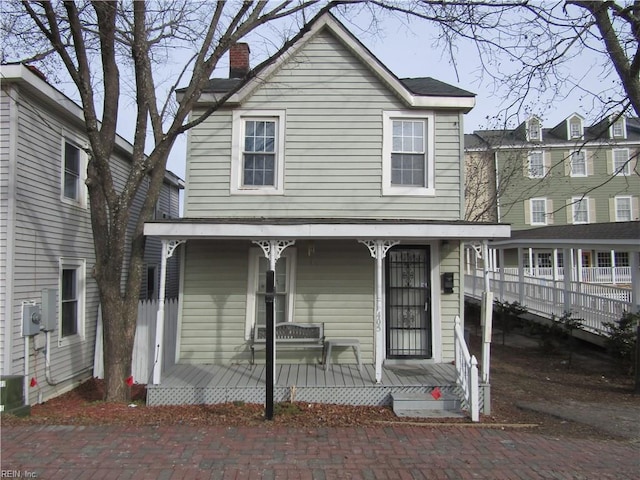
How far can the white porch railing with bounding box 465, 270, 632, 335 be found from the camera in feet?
38.1

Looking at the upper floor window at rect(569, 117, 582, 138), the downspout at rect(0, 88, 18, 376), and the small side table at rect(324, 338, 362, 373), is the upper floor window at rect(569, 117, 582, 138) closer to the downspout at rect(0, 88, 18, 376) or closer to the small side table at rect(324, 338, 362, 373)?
the small side table at rect(324, 338, 362, 373)

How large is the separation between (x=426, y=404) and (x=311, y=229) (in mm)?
3053

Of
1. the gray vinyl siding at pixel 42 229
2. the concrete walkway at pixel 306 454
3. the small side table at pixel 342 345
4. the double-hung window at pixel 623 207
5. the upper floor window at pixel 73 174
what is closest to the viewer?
the concrete walkway at pixel 306 454

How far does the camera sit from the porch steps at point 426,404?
6.68 meters

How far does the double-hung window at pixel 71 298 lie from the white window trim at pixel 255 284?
3397mm

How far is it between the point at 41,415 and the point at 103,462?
2.53m

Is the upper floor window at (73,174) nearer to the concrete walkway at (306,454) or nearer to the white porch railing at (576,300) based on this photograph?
the concrete walkway at (306,454)

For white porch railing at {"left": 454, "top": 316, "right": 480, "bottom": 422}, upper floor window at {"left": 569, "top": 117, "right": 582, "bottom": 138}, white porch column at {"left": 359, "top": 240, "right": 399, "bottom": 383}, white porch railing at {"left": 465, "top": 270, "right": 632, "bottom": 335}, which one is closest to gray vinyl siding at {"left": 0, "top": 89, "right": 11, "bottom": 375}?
white porch column at {"left": 359, "top": 240, "right": 399, "bottom": 383}

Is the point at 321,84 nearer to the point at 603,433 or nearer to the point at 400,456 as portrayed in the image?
the point at 400,456

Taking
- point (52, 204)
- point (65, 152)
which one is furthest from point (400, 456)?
point (65, 152)


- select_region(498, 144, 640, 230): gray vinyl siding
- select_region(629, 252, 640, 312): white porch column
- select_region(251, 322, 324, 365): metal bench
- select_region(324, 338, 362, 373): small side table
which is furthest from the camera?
select_region(498, 144, 640, 230): gray vinyl siding

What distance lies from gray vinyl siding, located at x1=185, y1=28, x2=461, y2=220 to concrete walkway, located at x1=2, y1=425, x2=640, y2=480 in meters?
4.05

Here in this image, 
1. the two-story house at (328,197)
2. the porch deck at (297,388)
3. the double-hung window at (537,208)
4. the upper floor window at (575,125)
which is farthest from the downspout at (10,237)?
the upper floor window at (575,125)

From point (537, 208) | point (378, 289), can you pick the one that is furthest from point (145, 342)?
point (537, 208)
